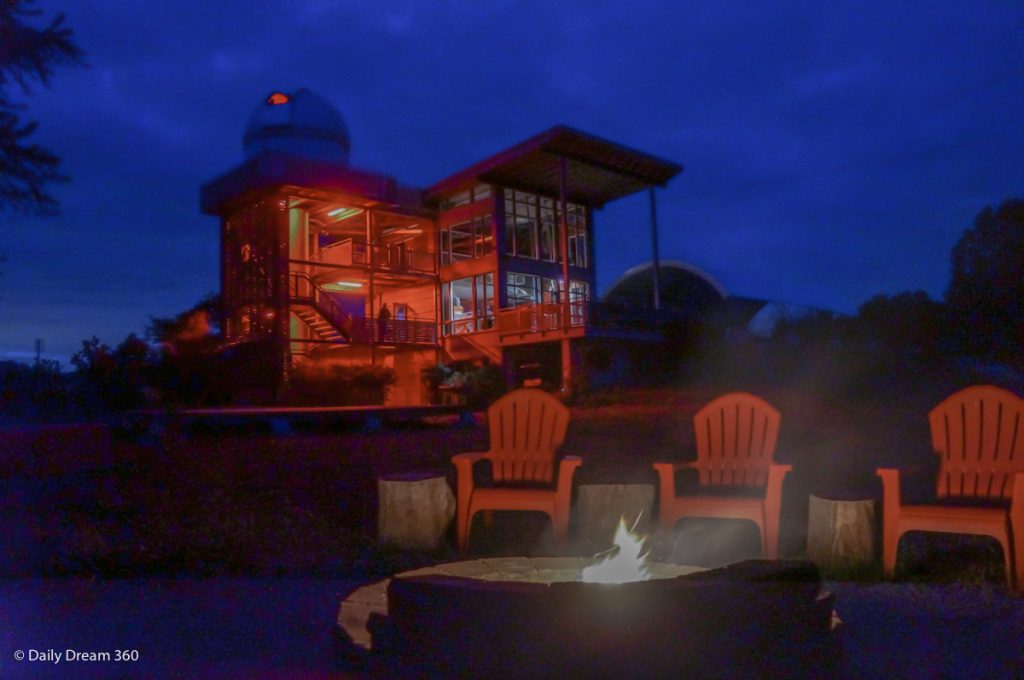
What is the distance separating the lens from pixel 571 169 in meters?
23.2

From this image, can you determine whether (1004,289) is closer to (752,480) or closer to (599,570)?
(752,480)

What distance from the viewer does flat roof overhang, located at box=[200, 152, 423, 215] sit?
21.6 metres

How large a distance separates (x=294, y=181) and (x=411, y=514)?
58.8ft

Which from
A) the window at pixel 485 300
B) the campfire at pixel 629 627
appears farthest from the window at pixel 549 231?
the campfire at pixel 629 627

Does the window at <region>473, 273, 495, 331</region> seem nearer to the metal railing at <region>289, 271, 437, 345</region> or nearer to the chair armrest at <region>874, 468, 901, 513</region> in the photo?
the metal railing at <region>289, 271, 437, 345</region>

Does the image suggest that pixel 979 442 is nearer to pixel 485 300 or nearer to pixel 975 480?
pixel 975 480

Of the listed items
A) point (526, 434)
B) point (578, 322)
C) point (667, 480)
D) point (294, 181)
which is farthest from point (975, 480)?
point (294, 181)

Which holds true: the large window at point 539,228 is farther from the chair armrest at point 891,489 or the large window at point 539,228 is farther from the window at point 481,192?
the chair armrest at point 891,489

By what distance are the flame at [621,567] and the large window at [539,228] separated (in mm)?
20601

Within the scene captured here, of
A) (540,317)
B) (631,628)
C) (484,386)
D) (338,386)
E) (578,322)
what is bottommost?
(631,628)

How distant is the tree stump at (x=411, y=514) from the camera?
Result: 200 inches

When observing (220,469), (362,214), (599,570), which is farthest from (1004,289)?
(599,570)

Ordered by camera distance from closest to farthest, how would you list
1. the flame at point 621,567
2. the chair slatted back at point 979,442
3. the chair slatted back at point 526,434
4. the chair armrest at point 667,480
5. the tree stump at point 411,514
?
the flame at point 621,567 → the chair slatted back at point 979,442 → the chair armrest at point 667,480 → the tree stump at point 411,514 → the chair slatted back at point 526,434

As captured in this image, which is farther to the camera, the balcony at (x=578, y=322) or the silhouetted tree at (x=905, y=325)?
the balcony at (x=578, y=322)
